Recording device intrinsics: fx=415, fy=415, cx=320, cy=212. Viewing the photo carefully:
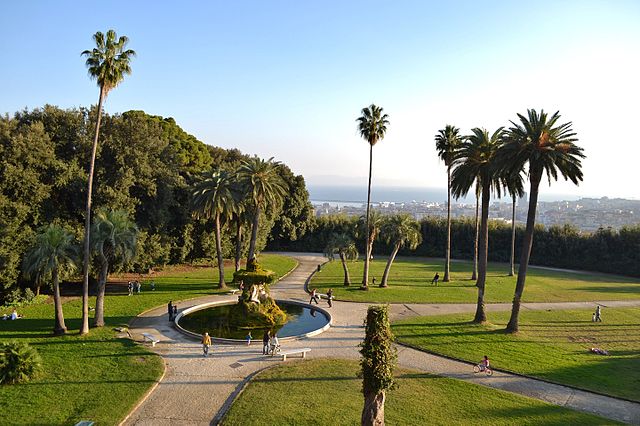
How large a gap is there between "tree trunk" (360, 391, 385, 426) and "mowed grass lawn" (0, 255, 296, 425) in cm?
919

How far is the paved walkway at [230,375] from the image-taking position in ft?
53.9

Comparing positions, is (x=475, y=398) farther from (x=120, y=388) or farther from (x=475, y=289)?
(x=475, y=289)

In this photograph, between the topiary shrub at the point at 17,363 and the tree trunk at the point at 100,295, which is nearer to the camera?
the topiary shrub at the point at 17,363

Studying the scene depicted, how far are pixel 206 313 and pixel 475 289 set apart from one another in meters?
27.0

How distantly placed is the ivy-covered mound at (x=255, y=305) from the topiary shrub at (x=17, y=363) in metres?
11.6

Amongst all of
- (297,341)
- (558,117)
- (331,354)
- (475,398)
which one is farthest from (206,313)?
(558,117)

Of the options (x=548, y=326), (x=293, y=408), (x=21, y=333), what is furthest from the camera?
(x=548, y=326)

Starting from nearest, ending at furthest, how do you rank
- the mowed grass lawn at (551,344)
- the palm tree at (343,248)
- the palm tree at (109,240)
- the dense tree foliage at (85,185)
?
the mowed grass lawn at (551,344), the palm tree at (109,240), the dense tree foliage at (85,185), the palm tree at (343,248)

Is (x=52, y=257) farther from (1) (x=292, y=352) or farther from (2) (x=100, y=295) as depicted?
(1) (x=292, y=352)

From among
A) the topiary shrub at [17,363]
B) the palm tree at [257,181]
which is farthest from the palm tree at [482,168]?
the topiary shrub at [17,363]

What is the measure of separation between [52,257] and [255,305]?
12.4 m

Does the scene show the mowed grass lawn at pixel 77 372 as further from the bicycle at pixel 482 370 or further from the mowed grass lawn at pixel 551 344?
the bicycle at pixel 482 370

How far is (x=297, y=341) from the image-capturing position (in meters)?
25.1

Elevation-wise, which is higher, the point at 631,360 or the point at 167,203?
the point at 167,203
